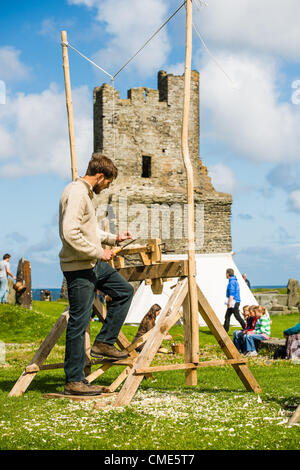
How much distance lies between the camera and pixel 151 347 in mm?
5996

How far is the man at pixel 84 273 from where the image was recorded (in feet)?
19.1

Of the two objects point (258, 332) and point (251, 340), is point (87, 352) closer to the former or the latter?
point (251, 340)

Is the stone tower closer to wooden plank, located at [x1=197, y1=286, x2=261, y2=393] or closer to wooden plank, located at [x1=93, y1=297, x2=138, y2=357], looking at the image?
wooden plank, located at [x1=93, y1=297, x2=138, y2=357]

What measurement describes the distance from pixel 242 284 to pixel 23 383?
18002 millimetres

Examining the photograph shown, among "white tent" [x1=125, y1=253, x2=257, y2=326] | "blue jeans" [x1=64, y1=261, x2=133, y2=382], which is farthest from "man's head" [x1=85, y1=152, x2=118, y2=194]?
"white tent" [x1=125, y1=253, x2=257, y2=326]

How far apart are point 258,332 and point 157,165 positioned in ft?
88.7

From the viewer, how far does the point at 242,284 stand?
2392cm

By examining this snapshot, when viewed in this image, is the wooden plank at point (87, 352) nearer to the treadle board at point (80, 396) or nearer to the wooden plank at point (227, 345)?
the treadle board at point (80, 396)

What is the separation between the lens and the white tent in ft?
75.0

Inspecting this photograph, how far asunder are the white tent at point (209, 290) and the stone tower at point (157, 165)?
39.1 ft

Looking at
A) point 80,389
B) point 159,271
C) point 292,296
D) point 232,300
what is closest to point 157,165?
point 292,296

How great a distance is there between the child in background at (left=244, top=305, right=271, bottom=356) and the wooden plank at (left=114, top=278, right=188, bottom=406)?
7.07 m
